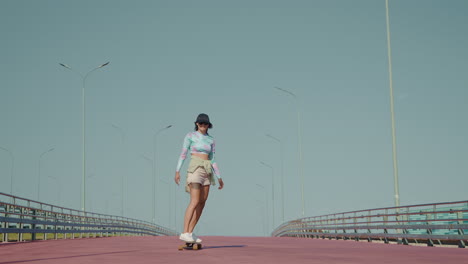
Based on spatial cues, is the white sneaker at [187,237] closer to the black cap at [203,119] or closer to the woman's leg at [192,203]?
the woman's leg at [192,203]

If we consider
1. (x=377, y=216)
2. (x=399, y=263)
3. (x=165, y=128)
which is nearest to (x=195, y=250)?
(x=399, y=263)

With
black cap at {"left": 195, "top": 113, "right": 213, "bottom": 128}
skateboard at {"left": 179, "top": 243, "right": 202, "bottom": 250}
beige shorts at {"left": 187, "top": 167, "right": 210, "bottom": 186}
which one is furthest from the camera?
skateboard at {"left": 179, "top": 243, "right": 202, "bottom": 250}

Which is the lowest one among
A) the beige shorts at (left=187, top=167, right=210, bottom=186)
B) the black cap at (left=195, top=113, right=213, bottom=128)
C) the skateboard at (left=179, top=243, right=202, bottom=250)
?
the skateboard at (left=179, top=243, right=202, bottom=250)

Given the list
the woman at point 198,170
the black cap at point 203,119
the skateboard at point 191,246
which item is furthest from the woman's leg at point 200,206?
the black cap at point 203,119

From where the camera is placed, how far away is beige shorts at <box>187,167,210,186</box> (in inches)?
480

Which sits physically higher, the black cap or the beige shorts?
the black cap

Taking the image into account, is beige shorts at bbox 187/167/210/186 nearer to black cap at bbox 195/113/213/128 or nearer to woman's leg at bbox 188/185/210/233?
woman's leg at bbox 188/185/210/233

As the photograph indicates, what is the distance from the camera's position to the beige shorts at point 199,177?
1219 cm

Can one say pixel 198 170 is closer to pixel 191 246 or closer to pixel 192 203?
pixel 192 203

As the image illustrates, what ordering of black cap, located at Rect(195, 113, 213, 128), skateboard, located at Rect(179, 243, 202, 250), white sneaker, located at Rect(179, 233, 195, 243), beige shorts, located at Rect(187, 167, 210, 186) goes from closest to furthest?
beige shorts, located at Rect(187, 167, 210, 186) → white sneaker, located at Rect(179, 233, 195, 243) → black cap, located at Rect(195, 113, 213, 128) → skateboard, located at Rect(179, 243, 202, 250)

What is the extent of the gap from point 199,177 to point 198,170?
0.12 m

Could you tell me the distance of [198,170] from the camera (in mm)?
12250

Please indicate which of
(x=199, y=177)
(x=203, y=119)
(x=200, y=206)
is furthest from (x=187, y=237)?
(x=203, y=119)

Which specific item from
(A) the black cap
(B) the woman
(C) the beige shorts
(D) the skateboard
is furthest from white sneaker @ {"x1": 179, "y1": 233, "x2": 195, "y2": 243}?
(A) the black cap
